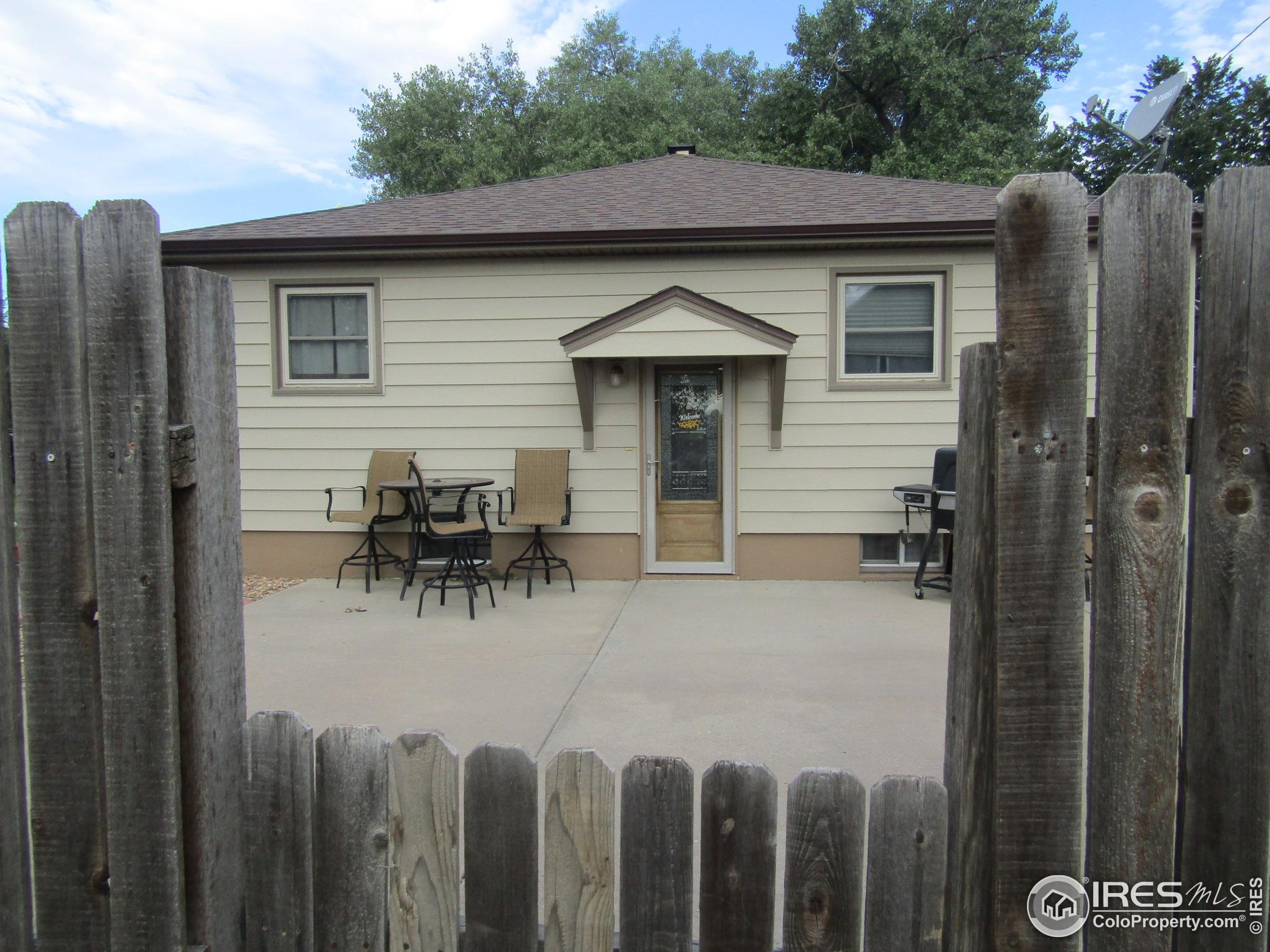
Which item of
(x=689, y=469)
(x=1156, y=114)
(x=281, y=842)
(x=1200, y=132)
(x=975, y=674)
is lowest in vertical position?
(x=281, y=842)

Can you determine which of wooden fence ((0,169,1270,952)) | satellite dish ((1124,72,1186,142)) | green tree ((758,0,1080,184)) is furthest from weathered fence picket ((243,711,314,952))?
green tree ((758,0,1080,184))

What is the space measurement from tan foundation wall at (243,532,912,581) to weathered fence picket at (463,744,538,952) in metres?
5.72

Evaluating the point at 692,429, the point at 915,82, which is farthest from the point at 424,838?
the point at 915,82

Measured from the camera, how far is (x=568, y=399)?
275 inches

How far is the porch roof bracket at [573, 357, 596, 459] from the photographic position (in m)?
6.68

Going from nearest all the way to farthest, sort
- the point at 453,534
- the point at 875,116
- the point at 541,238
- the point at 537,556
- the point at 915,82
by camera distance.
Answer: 1. the point at 453,534
2. the point at 541,238
3. the point at 537,556
4. the point at 915,82
5. the point at 875,116

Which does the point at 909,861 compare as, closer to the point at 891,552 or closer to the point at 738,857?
the point at 738,857

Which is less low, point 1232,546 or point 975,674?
point 1232,546

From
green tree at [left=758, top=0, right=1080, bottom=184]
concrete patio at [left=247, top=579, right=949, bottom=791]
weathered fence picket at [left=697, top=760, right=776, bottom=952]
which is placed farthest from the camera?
green tree at [left=758, top=0, right=1080, bottom=184]

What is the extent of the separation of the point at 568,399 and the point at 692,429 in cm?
113

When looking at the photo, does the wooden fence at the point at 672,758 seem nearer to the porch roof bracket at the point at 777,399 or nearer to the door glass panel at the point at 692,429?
the porch roof bracket at the point at 777,399

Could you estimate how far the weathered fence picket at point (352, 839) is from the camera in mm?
1275

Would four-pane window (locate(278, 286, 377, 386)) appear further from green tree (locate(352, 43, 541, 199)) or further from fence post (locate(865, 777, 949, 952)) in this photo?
green tree (locate(352, 43, 541, 199))

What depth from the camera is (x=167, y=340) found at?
127 cm
